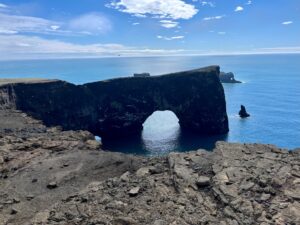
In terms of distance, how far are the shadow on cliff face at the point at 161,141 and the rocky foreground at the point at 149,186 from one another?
5068 centimetres

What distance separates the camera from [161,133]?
102 metres

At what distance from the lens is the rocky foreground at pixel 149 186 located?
1911 cm

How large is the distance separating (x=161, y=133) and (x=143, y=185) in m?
79.7

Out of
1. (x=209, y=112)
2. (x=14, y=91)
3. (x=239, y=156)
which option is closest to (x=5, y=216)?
(x=239, y=156)

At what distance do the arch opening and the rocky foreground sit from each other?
170 feet

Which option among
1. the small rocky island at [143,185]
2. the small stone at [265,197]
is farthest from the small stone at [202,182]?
the small stone at [265,197]

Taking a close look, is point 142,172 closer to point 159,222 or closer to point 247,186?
point 159,222

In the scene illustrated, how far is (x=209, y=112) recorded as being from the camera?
4134 inches

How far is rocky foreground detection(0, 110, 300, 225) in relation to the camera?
19.1 m

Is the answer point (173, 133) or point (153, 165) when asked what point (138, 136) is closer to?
point (173, 133)

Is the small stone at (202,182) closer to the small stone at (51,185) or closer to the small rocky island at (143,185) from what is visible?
the small rocky island at (143,185)

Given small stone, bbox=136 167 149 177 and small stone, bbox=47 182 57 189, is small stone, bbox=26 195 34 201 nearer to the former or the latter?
small stone, bbox=47 182 57 189

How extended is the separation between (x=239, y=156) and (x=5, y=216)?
1771cm

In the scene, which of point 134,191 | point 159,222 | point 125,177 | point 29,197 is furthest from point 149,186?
point 29,197
